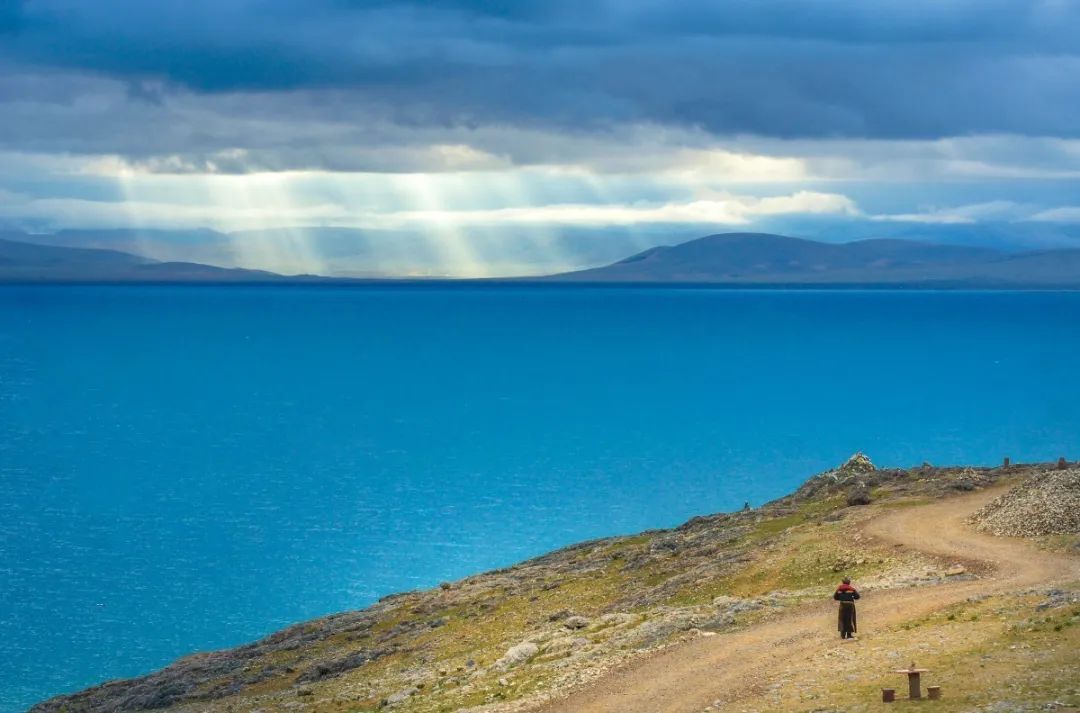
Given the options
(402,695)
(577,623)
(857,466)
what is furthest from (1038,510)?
(402,695)

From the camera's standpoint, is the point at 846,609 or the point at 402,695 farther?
the point at 402,695

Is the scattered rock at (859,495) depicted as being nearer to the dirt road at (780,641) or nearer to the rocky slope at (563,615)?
the rocky slope at (563,615)

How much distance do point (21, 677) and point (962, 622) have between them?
45974 mm

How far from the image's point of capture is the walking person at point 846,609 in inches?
1592

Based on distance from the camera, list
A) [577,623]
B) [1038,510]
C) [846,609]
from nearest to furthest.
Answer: [846,609], [577,623], [1038,510]

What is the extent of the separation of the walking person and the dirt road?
551mm

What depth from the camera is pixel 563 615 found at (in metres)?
52.5

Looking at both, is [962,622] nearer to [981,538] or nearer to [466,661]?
[981,538]

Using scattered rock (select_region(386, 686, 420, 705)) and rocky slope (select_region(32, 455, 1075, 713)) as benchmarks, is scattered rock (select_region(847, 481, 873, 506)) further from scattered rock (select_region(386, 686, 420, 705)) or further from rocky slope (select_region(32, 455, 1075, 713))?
scattered rock (select_region(386, 686, 420, 705))

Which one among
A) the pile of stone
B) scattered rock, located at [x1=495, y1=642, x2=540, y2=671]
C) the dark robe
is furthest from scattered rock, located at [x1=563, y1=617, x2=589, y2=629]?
the pile of stone

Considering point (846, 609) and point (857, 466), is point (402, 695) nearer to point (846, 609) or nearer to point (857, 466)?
point (846, 609)

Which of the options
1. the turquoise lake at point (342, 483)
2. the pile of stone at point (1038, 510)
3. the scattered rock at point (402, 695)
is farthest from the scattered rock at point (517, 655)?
the turquoise lake at point (342, 483)

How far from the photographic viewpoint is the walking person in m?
40.4

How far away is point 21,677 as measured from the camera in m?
65.3
